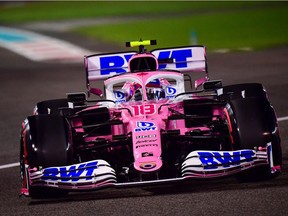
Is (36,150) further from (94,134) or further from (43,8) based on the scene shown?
(43,8)

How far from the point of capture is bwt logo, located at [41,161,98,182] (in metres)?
11.9

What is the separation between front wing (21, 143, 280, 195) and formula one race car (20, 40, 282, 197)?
1 centimetres

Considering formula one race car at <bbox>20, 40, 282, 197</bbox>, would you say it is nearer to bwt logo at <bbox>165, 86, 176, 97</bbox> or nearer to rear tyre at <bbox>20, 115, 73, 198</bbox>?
rear tyre at <bbox>20, 115, 73, 198</bbox>

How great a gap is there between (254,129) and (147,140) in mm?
1292

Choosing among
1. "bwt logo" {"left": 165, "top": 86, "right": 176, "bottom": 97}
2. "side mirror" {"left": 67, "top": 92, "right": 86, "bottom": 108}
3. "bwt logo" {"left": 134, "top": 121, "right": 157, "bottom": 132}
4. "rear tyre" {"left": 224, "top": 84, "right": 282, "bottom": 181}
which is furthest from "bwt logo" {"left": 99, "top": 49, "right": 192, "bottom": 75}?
"bwt logo" {"left": 134, "top": 121, "right": 157, "bottom": 132}

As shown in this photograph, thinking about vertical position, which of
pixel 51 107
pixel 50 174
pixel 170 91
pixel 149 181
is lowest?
pixel 149 181

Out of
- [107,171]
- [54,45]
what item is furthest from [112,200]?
[54,45]

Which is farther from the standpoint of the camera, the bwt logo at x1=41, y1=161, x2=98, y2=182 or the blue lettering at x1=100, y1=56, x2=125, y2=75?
the blue lettering at x1=100, y1=56, x2=125, y2=75

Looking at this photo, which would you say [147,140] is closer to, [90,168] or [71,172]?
[90,168]

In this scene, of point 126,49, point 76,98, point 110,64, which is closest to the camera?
point 76,98

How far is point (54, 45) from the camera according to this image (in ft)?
124

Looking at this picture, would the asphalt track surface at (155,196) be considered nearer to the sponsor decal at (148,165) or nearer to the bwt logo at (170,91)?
the sponsor decal at (148,165)

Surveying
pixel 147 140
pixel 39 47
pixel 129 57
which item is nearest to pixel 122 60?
pixel 129 57

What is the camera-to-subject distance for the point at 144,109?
43.7ft
